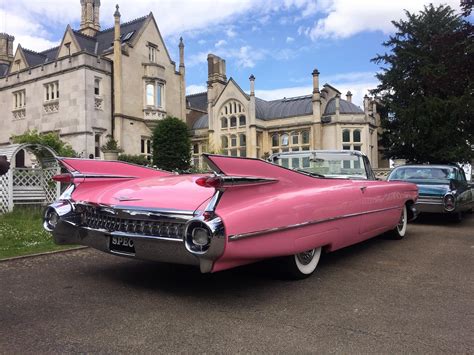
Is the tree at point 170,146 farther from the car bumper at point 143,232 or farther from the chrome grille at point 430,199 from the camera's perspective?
the car bumper at point 143,232

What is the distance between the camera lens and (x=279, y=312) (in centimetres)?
335

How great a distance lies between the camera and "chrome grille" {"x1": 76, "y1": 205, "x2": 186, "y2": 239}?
11.3 feet

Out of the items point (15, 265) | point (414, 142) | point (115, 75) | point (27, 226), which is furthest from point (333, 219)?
point (115, 75)

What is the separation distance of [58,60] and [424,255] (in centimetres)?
3308

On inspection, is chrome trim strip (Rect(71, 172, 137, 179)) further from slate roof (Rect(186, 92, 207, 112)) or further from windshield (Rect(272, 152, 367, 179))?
slate roof (Rect(186, 92, 207, 112))

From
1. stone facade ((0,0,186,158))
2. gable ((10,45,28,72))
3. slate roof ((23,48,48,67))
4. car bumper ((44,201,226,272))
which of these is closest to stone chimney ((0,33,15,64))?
gable ((10,45,28,72))

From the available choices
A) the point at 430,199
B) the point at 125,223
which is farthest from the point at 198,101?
the point at 125,223

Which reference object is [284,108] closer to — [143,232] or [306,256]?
[306,256]

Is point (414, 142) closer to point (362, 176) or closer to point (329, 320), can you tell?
point (362, 176)

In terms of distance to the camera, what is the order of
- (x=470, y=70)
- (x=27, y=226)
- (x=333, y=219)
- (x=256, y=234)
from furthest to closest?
(x=470, y=70) → (x=27, y=226) → (x=333, y=219) → (x=256, y=234)

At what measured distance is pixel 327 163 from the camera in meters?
6.56

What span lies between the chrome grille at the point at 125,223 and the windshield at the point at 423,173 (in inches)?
315

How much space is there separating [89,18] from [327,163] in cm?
3723

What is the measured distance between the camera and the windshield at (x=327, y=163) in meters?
6.48
